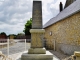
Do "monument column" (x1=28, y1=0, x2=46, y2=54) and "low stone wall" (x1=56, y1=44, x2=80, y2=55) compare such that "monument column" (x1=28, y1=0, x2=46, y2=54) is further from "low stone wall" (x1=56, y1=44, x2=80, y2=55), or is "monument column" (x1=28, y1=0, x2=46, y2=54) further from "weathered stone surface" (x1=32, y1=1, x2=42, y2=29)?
"low stone wall" (x1=56, y1=44, x2=80, y2=55)

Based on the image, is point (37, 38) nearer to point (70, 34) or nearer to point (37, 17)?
point (37, 17)

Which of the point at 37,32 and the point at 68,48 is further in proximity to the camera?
the point at 68,48

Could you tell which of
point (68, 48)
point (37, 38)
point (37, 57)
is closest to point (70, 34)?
point (68, 48)

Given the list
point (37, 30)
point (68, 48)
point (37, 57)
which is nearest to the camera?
point (37, 57)

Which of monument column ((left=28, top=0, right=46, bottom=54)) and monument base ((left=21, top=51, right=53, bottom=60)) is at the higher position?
monument column ((left=28, top=0, right=46, bottom=54))

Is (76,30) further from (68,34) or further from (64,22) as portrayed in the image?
(64,22)

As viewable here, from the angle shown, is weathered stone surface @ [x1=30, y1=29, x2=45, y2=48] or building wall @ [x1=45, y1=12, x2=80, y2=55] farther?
building wall @ [x1=45, y1=12, x2=80, y2=55]

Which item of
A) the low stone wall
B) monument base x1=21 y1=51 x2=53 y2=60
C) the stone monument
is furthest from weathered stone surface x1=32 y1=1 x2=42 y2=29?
the low stone wall

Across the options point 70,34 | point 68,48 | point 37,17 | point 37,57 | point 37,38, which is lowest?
point 37,57

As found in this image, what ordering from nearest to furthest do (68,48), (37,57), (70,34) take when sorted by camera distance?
(37,57), (70,34), (68,48)

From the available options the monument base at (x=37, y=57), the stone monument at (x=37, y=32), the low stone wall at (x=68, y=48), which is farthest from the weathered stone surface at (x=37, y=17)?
the low stone wall at (x=68, y=48)

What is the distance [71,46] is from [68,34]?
1085 mm

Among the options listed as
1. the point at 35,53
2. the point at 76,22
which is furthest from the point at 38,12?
the point at 76,22

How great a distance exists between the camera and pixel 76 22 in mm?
10008
